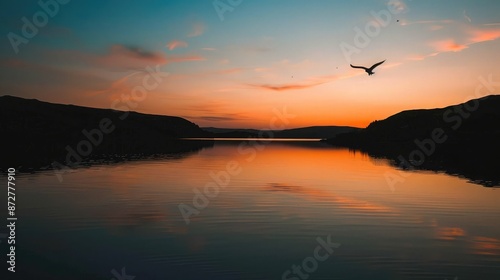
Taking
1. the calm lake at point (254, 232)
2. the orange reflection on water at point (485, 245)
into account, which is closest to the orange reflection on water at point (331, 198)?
the calm lake at point (254, 232)

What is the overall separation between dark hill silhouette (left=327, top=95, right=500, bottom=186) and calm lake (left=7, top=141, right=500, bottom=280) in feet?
64.3

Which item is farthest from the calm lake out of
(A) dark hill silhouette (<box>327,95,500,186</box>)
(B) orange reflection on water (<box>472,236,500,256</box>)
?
(A) dark hill silhouette (<box>327,95,500,186</box>)

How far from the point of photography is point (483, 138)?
369ft

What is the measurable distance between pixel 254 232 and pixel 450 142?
11481cm

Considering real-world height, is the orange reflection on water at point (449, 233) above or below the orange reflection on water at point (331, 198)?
below

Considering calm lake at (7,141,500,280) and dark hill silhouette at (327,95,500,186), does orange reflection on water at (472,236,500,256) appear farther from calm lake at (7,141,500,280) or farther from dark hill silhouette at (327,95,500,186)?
dark hill silhouette at (327,95,500,186)

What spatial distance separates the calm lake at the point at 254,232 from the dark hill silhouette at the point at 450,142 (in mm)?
19603

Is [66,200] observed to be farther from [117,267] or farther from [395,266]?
[395,266]

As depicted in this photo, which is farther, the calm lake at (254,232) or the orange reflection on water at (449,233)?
the orange reflection on water at (449,233)

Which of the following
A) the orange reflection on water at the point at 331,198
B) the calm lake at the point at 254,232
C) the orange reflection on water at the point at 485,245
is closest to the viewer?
the calm lake at the point at 254,232

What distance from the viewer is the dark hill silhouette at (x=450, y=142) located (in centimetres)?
6372

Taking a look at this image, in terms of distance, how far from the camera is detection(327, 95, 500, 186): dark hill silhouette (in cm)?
6372

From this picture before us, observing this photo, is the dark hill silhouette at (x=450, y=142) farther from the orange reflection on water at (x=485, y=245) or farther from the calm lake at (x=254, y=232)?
the orange reflection on water at (x=485, y=245)

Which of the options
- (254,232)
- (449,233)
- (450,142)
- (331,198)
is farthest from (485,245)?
(450,142)
